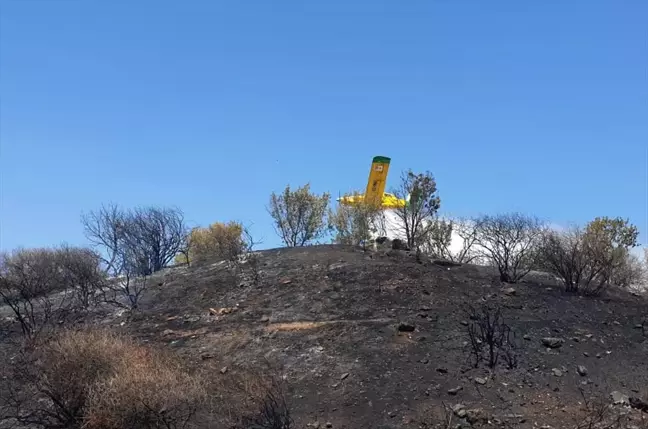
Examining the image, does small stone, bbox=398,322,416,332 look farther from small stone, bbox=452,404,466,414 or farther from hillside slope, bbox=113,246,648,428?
small stone, bbox=452,404,466,414

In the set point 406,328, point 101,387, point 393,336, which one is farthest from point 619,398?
point 101,387

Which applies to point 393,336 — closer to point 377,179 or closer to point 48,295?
point 48,295

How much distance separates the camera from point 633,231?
101ft

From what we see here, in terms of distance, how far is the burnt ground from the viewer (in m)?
10.4

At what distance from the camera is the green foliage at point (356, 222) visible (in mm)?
26875

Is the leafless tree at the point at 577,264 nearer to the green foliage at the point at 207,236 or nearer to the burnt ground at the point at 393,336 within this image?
the burnt ground at the point at 393,336

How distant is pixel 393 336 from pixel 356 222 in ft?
50.5

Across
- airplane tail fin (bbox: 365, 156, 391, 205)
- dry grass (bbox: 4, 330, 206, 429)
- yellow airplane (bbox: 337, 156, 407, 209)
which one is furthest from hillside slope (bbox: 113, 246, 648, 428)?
airplane tail fin (bbox: 365, 156, 391, 205)

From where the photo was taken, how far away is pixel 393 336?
12.5 m

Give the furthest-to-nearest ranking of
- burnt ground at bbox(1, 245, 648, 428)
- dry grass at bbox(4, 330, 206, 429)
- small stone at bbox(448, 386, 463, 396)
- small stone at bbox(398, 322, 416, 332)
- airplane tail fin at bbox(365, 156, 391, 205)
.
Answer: airplane tail fin at bbox(365, 156, 391, 205)
small stone at bbox(398, 322, 416, 332)
small stone at bbox(448, 386, 463, 396)
burnt ground at bbox(1, 245, 648, 428)
dry grass at bbox(4, 330, 206, 429)

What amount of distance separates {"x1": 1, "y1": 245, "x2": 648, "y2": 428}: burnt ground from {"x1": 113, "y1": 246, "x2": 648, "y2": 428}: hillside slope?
0.03 meters

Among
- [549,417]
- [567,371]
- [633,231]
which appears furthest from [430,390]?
[633,231]

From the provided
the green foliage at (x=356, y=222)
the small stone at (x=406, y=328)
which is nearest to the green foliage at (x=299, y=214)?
the green foliage at (x=356, y=222)

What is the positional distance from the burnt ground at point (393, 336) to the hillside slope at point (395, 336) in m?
0.03
